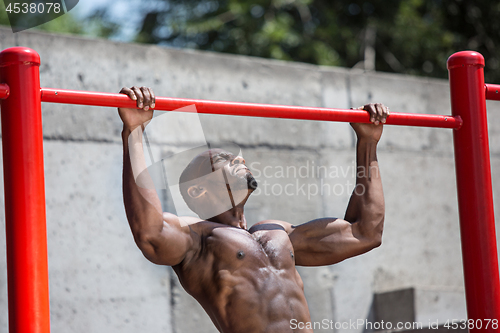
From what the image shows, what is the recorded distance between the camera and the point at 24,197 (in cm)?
141

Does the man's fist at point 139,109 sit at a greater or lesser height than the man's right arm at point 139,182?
greater

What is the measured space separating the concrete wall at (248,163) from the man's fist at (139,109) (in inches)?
67.7

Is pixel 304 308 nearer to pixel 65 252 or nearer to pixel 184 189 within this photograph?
pixel 184 189

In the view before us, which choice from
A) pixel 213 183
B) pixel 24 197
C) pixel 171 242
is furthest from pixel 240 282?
pixel 24 197

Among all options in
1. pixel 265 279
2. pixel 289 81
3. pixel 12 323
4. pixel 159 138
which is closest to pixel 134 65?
pixel 159 138

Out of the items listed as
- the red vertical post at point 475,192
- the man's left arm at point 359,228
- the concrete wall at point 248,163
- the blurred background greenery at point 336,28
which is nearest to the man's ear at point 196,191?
the man's left arm at point 359,228

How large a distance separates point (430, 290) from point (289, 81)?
1.95 meters

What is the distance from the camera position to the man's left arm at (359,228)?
2227 mm

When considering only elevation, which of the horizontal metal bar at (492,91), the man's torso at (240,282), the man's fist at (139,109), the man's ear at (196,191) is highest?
the horizontal metal bar at (492,91)

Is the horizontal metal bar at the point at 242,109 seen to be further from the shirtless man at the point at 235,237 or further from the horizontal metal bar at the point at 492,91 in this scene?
the horizontal metal bar at the point at 492,91

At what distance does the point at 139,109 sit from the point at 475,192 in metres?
1.28

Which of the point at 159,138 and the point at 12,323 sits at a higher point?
the point at 159,138

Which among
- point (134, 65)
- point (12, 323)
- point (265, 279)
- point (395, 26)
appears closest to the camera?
point (12, 323)

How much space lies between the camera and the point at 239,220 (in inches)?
88.0
